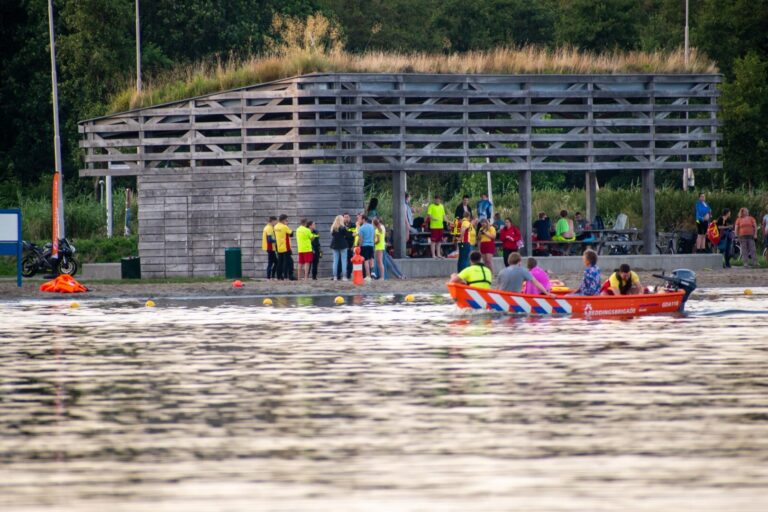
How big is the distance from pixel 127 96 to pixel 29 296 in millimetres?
8817

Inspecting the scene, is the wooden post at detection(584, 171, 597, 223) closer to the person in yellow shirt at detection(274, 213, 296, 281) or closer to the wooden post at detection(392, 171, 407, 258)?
the wooden post at detection(392, 171, 407, 258)

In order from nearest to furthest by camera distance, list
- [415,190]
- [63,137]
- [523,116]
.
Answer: [523,116], [63,137], [415,190]

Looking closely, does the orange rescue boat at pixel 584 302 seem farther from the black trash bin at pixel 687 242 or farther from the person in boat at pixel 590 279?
the black trash bin at pixel 687 242

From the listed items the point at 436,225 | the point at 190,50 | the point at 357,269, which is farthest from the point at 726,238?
the point at 190,50

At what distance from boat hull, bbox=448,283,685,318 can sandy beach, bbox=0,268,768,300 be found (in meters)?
6.94

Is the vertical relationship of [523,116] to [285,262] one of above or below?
above

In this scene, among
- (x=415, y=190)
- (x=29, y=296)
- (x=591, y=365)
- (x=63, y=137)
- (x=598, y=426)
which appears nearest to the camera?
(x=598, y=426)

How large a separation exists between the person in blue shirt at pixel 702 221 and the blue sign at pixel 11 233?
18827 mm

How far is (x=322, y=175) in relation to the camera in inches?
1527

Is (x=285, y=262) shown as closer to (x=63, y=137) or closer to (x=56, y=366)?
(x=56, y=366)

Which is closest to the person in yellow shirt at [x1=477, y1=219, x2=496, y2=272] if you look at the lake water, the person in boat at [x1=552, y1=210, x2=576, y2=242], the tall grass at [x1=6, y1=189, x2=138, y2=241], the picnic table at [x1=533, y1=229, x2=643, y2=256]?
the picnic table at [x1=533, y1=229, x2=643, y2=256]

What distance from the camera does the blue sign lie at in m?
36.2

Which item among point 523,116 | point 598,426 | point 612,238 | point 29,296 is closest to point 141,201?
point 29,296

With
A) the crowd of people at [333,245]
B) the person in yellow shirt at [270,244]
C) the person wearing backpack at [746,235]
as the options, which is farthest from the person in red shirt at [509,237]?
the person wearing backpack at [746,235]
